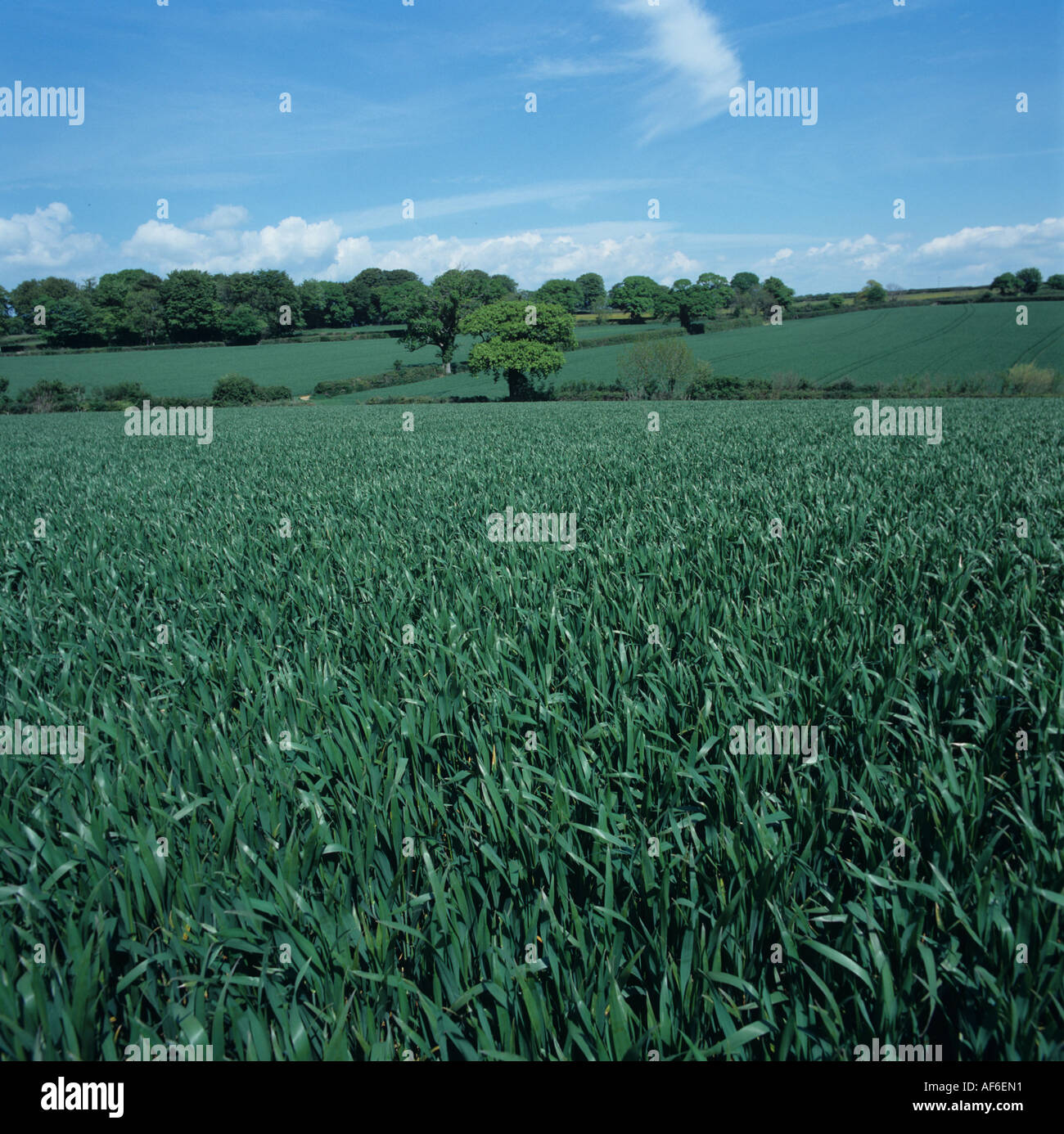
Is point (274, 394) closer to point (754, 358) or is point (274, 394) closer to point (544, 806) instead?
point (754, 358)

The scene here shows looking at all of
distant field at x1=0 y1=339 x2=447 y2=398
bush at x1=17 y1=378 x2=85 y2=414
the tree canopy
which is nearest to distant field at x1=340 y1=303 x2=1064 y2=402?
the tree canopy

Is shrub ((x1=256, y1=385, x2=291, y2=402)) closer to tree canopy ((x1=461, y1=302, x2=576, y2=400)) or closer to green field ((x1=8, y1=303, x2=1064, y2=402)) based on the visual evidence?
green field ((x1=8, y1=303, x2=1064, y2=402))

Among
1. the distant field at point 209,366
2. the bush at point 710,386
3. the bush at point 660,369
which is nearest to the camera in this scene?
the bush at point 710,386

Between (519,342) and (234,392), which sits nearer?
(234,392)

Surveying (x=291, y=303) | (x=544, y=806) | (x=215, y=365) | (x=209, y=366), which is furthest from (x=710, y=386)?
(x=291, y=303)

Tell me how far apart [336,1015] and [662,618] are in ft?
9.10

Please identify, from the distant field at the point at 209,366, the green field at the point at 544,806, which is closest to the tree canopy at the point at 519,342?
the distant field at the point at 209,366

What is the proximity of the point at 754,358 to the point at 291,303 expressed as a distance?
59156 mm

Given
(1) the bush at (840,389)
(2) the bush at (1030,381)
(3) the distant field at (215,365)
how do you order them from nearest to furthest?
(2) the bush at (1030,381)
(1) the bush at (840,389)
(3) the distant field at (215,365)

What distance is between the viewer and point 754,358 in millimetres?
60312

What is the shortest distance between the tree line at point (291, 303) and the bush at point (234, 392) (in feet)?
48.4

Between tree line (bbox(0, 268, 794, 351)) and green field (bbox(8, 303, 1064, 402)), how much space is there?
4.62m

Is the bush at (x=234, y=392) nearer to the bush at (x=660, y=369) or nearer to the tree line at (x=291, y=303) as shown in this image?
the tree line at (x=291, y=303)

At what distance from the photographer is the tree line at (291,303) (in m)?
65.5
